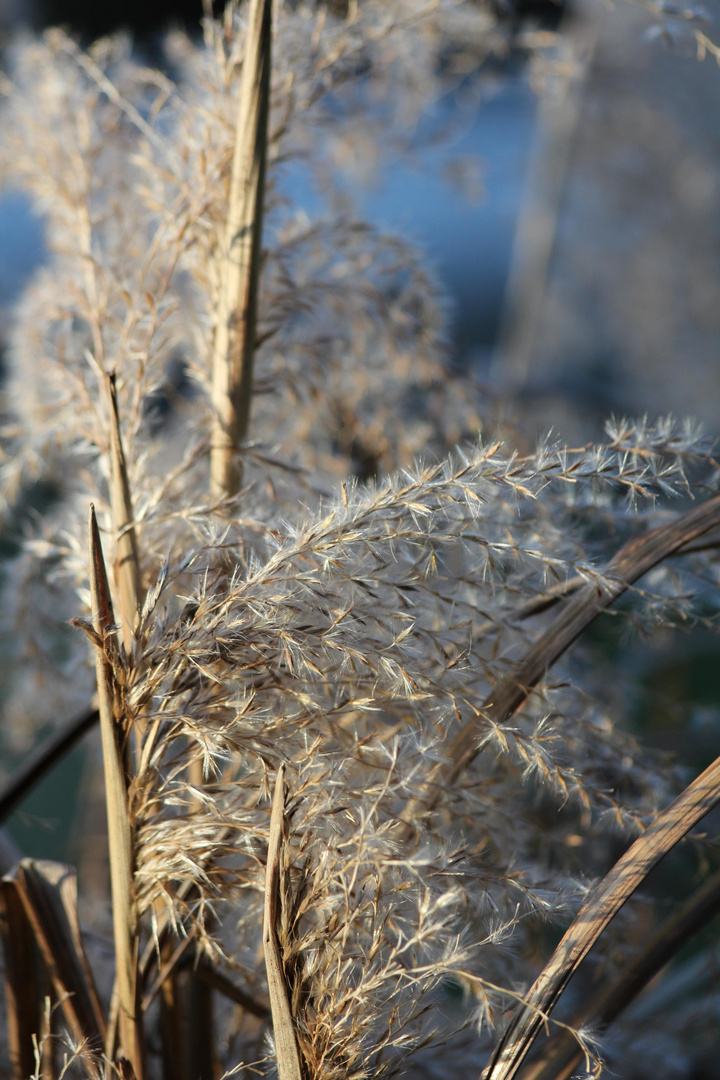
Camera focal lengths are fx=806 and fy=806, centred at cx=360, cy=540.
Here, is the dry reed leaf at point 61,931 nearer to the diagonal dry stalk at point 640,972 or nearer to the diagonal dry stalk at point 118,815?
the diagonal dry stalk at point 118,815

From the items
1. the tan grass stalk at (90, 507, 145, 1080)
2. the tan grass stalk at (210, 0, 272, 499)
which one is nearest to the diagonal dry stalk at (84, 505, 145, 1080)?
the tan grass stalk at (90, 507, 145, 1080)

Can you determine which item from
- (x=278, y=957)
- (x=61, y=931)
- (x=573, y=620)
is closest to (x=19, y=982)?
(x=61, y=931)

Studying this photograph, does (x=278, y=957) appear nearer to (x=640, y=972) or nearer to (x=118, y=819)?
(x=118, y=819)

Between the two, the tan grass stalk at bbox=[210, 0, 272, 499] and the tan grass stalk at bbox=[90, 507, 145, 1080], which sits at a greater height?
the tan grass stalk at bbox=[210, 0, 272, 499]

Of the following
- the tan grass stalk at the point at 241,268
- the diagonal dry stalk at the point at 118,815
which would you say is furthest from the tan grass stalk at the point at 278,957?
the tan grass stalk at the point at 241,268

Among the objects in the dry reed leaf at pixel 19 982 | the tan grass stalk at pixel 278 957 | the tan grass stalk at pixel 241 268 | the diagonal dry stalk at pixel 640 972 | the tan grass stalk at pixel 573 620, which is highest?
the tan grass stalk at pixel 241 268

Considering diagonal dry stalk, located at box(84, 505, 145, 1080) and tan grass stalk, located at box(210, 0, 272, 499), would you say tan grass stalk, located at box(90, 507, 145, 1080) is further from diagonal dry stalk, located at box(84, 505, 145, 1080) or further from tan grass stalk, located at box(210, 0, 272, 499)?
tan grass stalk, located at box(210, 0, 272, 499)

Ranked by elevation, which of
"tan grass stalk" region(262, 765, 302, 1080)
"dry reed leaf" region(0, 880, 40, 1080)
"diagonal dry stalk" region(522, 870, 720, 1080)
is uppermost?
"tan grass stalk" region(262, 765, 302, 1080)
